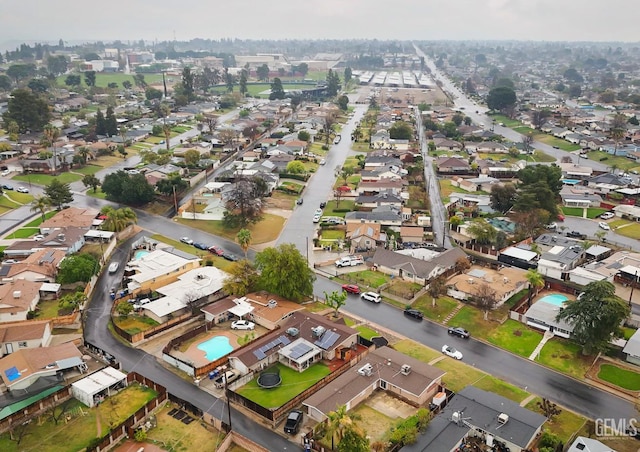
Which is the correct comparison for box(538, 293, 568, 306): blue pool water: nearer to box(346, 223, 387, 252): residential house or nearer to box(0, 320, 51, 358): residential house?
box(346, 223, 387, 252): residential house

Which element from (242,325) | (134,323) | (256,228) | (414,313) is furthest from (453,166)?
(134,323)

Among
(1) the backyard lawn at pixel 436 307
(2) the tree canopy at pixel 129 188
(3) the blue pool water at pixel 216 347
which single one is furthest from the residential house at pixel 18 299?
(1) the backyard lawn at pixel 436 307

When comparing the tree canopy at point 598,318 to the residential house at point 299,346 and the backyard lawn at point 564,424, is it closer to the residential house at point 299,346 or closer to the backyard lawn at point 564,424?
the backyard lawn at point 564,424

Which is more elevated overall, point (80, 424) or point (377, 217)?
point (377, 217)

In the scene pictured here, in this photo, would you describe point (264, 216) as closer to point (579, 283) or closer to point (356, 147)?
point (579, 283)

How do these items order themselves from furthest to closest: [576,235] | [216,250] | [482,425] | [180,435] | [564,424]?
[576,235] < [216,250] < [564,424] < [180,435] < [482,425]

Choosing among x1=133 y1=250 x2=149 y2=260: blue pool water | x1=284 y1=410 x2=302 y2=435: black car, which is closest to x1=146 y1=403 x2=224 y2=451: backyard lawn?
x1=284 y1=410 x2=302 y2=435: black car

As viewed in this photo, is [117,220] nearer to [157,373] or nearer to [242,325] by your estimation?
[242,325]
